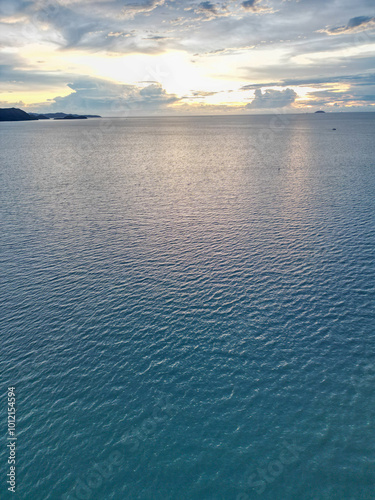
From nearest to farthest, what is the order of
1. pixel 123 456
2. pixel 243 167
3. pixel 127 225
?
1. pixel 123 456
2. pixel 127 225
3. pixel 243 167

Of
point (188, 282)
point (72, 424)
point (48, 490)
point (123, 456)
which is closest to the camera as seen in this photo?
point (48, 490)

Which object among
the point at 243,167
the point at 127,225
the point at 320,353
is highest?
the point at 243,167

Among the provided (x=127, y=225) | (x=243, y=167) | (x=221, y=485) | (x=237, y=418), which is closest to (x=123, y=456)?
(x=221, y=485)

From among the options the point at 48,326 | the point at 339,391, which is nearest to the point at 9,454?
the point at 48,326

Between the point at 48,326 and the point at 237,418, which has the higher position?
the point at 48,326

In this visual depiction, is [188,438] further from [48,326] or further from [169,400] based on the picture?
[48,326]

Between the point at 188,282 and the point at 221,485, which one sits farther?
the point at 188,282

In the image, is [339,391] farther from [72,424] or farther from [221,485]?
[72,424]
